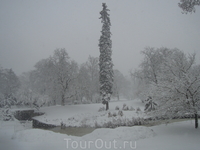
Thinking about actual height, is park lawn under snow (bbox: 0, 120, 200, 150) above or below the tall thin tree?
below

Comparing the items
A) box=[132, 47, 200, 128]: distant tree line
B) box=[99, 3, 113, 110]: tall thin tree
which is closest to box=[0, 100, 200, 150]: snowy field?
box=[132, 47, 200, 128]: distant tree line

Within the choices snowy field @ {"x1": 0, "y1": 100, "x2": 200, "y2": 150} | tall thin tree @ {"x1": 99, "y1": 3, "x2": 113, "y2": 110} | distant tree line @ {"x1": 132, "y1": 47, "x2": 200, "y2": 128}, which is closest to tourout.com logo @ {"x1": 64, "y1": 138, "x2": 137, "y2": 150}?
snowy field @ {"x1": 0, "y1": 100, "x2": 200, "y2": 150}

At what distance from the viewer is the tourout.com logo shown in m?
7.26

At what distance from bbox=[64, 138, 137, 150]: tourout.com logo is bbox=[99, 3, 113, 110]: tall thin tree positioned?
1581 cm

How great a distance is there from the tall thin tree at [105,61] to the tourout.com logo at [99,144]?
15.8 metres

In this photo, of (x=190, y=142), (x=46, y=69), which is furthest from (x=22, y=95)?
(x=190, y=142)

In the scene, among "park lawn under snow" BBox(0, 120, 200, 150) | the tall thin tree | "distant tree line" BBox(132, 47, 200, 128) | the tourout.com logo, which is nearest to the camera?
"park lawn under snow" BBox(0, 120, 200, 150)

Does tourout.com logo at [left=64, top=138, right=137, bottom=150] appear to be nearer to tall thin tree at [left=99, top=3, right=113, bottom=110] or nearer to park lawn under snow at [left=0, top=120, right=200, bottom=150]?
park lawn under snow at [left=0, top=120, right=200, bottom=150]

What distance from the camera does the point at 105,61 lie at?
25.1 m

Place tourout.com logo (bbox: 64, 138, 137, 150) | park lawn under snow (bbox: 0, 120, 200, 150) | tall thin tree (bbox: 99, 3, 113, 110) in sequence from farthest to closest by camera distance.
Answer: tall thin tree (bbox: 99, 3, 113, 110)
tourout.com logo (bbox: 64, 138, 137, 150)
park lawn under snow (bbox: 0, 120, 200, 150)

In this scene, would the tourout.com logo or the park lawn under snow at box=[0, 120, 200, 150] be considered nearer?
the park lawn under snow at box=[0, 120, 200, 150]

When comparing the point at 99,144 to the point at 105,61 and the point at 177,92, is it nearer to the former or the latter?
the point at 177,92

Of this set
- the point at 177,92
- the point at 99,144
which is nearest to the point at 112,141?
the point at 99,144

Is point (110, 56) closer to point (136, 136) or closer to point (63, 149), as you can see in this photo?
point (136, 136)
